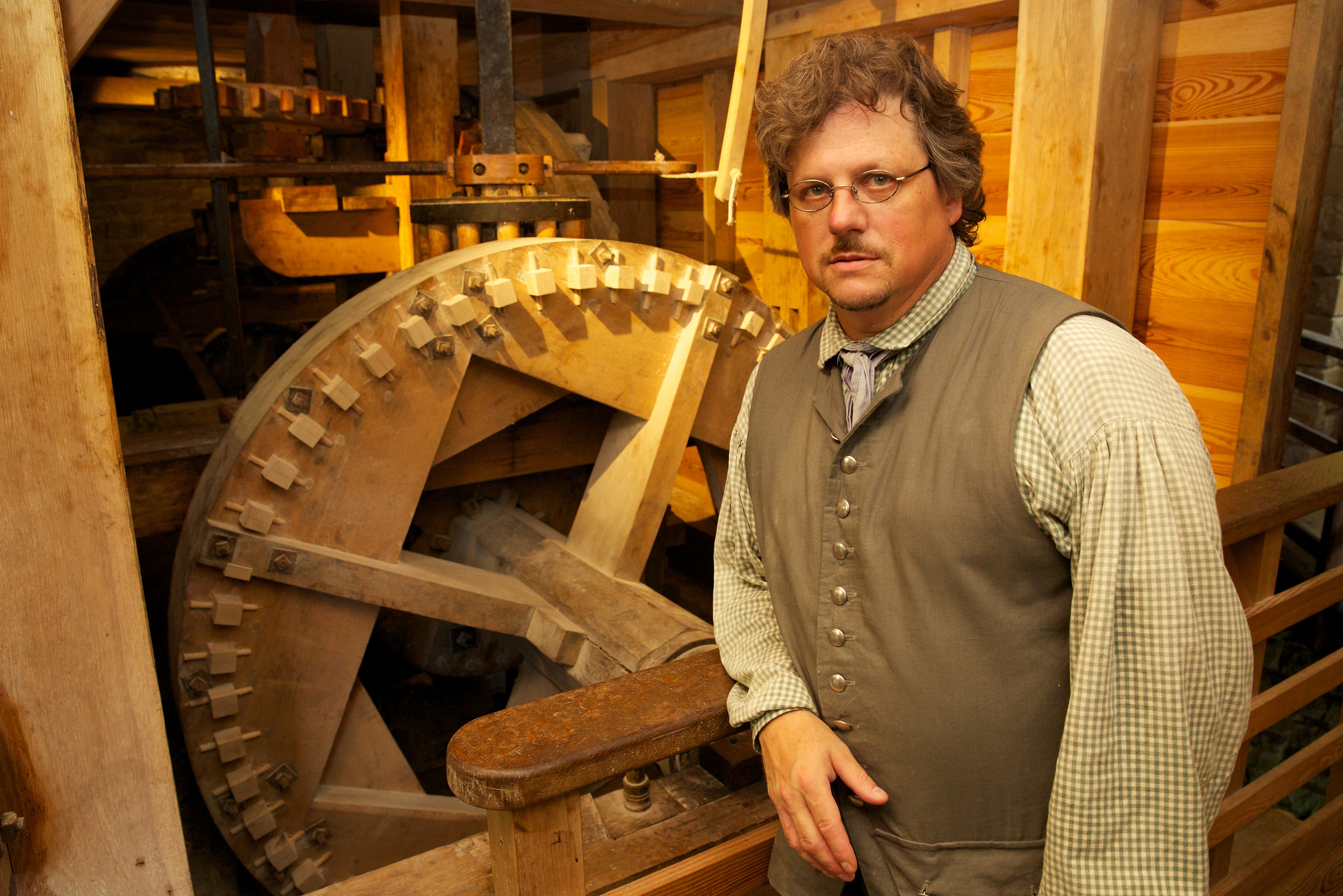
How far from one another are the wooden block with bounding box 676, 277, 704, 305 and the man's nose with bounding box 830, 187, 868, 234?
133 centimetres

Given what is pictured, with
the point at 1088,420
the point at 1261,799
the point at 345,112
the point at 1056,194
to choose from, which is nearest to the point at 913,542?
the point at 1088,420

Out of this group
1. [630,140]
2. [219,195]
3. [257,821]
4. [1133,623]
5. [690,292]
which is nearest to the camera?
[1133,623]

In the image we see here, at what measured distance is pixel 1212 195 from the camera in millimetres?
2441

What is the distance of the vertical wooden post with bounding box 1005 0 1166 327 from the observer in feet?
7.57

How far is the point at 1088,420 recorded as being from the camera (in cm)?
104

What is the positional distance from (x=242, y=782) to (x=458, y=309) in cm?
119

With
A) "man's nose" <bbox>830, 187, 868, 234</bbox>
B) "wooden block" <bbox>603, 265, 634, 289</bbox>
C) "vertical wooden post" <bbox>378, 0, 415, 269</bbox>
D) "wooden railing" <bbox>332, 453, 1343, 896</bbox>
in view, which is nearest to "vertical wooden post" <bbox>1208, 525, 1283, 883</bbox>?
"wooden railing" <bbox>332, 453, 1343, 896</bbox>

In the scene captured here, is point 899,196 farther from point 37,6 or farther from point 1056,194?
point 1056,194

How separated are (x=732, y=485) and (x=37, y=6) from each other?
108cm

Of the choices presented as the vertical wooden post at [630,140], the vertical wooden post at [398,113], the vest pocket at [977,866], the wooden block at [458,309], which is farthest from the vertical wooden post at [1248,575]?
the vertical wooden post at [630,140]

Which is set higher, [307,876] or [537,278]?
[537,278]

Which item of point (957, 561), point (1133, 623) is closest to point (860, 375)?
point (957, 561)

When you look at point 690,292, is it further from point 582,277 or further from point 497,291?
point 497,291

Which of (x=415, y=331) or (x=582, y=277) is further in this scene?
(x=582, y=277)
